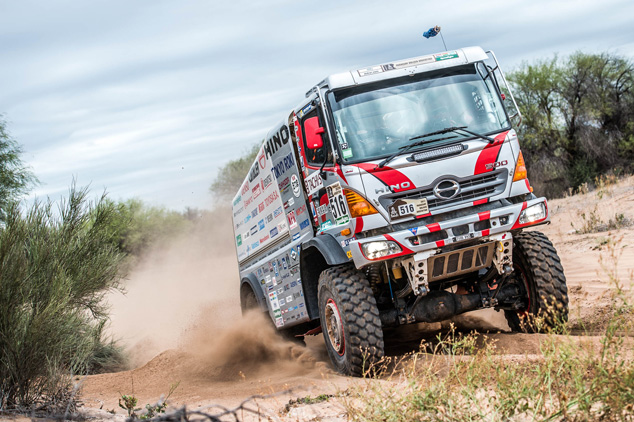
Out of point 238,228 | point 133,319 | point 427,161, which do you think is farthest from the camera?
point 133,319

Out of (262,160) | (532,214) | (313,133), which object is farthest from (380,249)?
(262,160)

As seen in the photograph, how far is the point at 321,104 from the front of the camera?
7402 mm

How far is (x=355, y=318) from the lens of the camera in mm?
7082

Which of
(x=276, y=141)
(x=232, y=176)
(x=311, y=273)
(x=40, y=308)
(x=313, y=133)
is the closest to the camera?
(x=40, y=308)

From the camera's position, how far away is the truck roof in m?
7.49

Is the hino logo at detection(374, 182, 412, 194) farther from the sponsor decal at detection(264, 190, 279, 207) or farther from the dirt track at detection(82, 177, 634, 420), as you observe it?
the sponsor decal at detection(264, 190, 279, 207)

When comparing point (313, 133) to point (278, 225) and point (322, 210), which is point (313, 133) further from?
point (278, 225)

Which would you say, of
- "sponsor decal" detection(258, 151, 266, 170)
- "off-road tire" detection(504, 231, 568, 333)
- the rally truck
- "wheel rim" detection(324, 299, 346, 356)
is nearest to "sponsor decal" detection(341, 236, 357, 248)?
the rally truck

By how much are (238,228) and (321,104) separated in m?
5.14

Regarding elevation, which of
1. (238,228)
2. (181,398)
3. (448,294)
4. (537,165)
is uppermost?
(537,165)

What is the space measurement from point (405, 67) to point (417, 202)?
167cm

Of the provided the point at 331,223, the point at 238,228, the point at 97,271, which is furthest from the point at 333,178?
the point at 238,228

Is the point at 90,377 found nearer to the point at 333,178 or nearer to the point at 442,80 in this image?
the point at 333,178

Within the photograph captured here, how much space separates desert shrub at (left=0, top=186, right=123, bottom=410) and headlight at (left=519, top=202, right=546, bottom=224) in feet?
15.9
